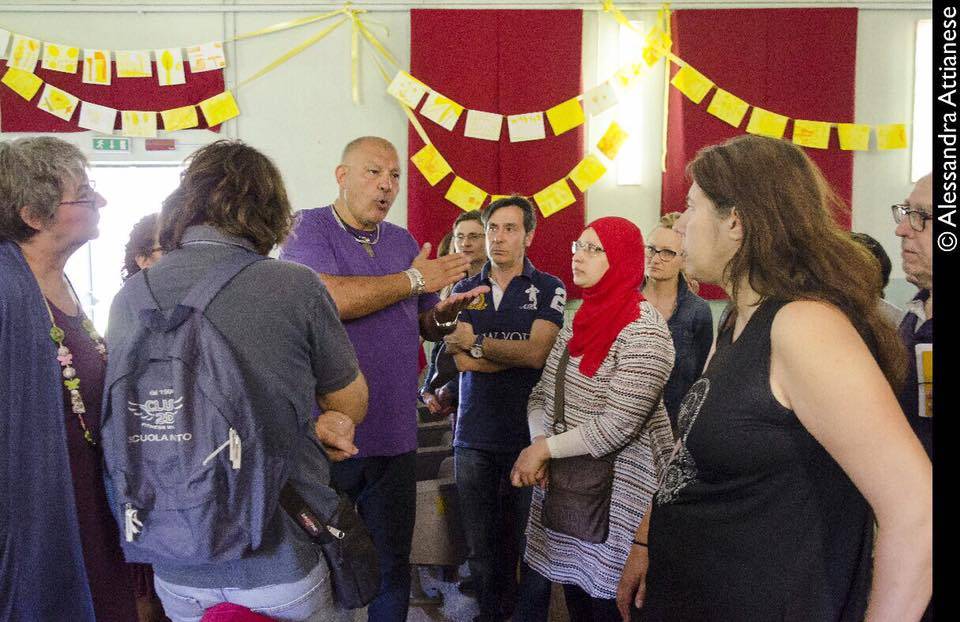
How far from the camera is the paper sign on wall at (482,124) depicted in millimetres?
4215

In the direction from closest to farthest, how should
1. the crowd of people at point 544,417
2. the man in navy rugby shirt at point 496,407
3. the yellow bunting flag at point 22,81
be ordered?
the crowd of people at point 544,417 → the man in navy rugby shirt at point 496,407 → the yellow bunting flag at point 22,81

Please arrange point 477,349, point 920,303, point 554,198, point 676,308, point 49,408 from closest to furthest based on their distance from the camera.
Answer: point 49,408, point 920,303, point 477,349, point 676,308, point 554,198

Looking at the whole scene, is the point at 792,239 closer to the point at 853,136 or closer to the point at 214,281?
the point at 214,281

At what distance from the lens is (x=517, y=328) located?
8.57 feet

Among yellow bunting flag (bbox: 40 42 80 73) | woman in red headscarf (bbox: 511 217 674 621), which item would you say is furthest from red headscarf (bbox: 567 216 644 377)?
yellow bunting flag (bbox: 40 42 80 73)

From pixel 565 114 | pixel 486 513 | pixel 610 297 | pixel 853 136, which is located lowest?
pixel 486 513

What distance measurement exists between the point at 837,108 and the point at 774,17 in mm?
660

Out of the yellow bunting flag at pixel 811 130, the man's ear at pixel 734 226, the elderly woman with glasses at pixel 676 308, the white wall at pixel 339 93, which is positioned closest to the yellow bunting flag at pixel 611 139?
the white wall at pixel 339 93

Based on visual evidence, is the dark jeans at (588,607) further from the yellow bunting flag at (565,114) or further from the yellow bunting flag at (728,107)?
the yellow bunting flag at (728,107)

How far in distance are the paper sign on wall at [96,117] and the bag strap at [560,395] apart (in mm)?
3321

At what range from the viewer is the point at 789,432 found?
1.01m

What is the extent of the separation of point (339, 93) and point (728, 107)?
2325 millimetres

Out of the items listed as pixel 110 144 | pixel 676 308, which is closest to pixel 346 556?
pixel 676 308

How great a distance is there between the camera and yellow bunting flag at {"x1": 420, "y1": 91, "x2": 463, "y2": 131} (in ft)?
13.7
